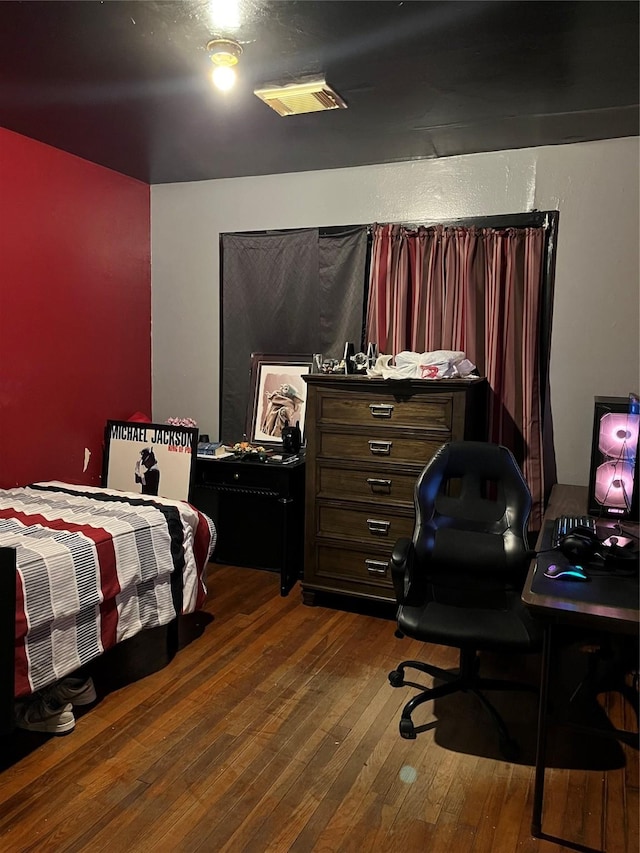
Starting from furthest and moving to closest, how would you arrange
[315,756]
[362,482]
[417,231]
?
[417,231] → [362,482] → [315,756]

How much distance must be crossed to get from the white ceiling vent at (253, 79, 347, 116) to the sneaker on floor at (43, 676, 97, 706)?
2572 mm

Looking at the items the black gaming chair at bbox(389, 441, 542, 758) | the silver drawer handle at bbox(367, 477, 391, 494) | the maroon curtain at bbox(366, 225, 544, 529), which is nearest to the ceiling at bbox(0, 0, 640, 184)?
the maroon curtain at bbox(366, 225, 544, 529)

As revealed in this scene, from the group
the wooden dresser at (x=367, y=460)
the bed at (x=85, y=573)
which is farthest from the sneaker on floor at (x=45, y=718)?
the wooden dresser at (x=367, y=460)

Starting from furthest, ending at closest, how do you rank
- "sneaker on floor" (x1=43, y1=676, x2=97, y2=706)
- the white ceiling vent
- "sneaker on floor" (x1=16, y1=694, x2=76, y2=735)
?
the white ceiling vent < "sneaker on floor" (x1=43, y1=676, x2=97, y2=706) < "sneaker on floor" (x1=16, y1=694, x2=76, y2=735)

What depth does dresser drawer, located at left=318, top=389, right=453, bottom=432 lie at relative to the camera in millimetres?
3303

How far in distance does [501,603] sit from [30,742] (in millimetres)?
1851

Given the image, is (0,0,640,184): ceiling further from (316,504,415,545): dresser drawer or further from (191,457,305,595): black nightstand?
(316,504,415,545): dresser drawer

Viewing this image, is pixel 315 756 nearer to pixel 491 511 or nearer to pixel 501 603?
pixel 501 603

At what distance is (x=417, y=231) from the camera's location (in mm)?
3873

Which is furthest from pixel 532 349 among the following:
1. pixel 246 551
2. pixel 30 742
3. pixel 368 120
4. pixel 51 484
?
pixel 30 742

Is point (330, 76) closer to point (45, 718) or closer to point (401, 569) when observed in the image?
point (401, 569)

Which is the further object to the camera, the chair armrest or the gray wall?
the gray wall

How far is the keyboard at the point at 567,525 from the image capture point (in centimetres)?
240

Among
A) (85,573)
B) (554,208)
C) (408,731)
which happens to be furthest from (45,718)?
(554,208)
